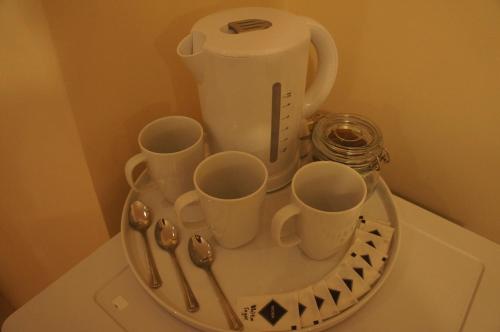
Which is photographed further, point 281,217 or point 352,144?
point 352,144

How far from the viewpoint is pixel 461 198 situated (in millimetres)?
674

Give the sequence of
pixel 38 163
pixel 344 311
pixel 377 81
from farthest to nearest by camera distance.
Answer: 1. pixel 377 81
2. pixel 38 163
3. pixel 344 311

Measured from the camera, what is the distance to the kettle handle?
1.69ft

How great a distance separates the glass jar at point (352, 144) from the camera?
54cm

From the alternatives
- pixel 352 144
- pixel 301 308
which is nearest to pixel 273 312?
pixel 301 308

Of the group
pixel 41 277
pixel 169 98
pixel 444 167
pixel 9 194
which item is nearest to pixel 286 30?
pixel 169 98

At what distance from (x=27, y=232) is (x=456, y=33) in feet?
2.66

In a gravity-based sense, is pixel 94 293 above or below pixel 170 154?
below

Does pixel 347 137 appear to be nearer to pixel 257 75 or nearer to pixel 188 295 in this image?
pixel 257 75

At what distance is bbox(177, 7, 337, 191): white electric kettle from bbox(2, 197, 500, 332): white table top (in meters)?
0.24

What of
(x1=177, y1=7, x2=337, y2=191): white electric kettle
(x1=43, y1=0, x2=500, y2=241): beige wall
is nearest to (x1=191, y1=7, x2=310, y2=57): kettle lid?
(x1=177, y1=7, x2=337, y2=191): white electric kettle

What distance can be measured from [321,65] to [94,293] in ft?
1.50

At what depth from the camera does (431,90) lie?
24.2 inches

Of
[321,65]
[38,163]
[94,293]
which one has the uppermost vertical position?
[321,65]
